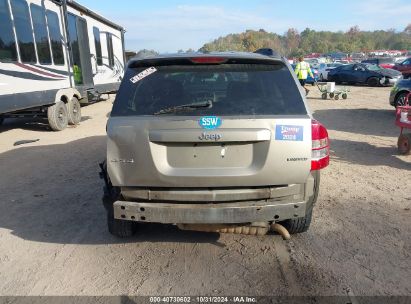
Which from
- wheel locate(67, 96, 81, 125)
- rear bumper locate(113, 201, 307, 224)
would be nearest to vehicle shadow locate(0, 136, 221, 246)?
rear bumper locate(113, 201, 307, 224)


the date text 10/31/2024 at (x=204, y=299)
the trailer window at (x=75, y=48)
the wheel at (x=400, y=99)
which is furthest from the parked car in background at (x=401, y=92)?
the date text 10/31/2024 at (x=204, y=299)

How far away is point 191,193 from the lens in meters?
3.04

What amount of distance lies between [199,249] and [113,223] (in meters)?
0.89

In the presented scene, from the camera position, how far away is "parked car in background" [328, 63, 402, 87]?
21.6 meters

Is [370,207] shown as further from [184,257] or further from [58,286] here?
[58,286]

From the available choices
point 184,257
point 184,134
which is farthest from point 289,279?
point 184,134

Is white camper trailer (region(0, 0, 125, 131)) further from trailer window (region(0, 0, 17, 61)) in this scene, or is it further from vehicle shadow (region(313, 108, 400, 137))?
vehicle shadow (region(313, 108, 400, 137))

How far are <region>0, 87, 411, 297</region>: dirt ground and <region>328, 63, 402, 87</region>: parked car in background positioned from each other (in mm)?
17810

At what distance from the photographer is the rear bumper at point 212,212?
9.87 ft

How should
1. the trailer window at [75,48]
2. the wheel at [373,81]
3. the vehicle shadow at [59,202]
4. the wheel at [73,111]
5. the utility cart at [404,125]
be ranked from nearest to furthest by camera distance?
1. the vehicle shadow at [59,202]
2. the utility cart at [404,125]
3. the wheel at [73,111]
4. the trailer window at [75,48]
5. the wheel at [373,81]

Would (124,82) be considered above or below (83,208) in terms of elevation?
above

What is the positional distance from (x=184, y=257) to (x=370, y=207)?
8.24 ft

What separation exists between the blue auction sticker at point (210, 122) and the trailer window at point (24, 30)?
7.03 meters

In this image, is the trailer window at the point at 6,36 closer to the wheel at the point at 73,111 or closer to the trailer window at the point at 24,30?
the trailer window at the point at 24,30
